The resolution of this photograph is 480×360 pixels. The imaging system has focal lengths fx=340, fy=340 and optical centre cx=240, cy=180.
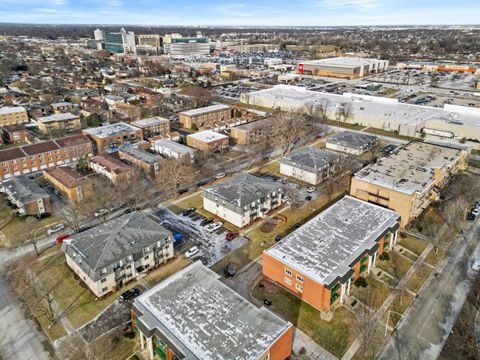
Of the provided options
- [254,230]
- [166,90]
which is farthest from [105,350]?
[166,90]

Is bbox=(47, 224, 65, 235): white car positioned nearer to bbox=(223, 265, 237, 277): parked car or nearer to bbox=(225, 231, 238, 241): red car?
bbox=(225, 231, 238, 241): red car

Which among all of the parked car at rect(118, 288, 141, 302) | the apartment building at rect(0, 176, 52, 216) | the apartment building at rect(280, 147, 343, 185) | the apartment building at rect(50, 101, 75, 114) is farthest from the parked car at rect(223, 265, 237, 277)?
the apartment building at rect(50, 101, 75, 114)

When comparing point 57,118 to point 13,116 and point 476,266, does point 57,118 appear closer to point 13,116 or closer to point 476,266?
point 13,116

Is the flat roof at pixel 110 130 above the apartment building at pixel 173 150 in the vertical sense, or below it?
above

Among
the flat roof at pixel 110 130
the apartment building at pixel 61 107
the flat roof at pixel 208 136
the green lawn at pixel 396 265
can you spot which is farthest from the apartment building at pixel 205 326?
the apartment building at pixel 61 107

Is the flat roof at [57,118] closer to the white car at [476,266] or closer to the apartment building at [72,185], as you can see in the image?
the apartment building at [72,185]

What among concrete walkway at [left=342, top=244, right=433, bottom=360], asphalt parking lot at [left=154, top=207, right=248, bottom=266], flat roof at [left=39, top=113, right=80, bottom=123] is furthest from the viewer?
flat roof at [left=39, top=113, right=80, bottom=123]
